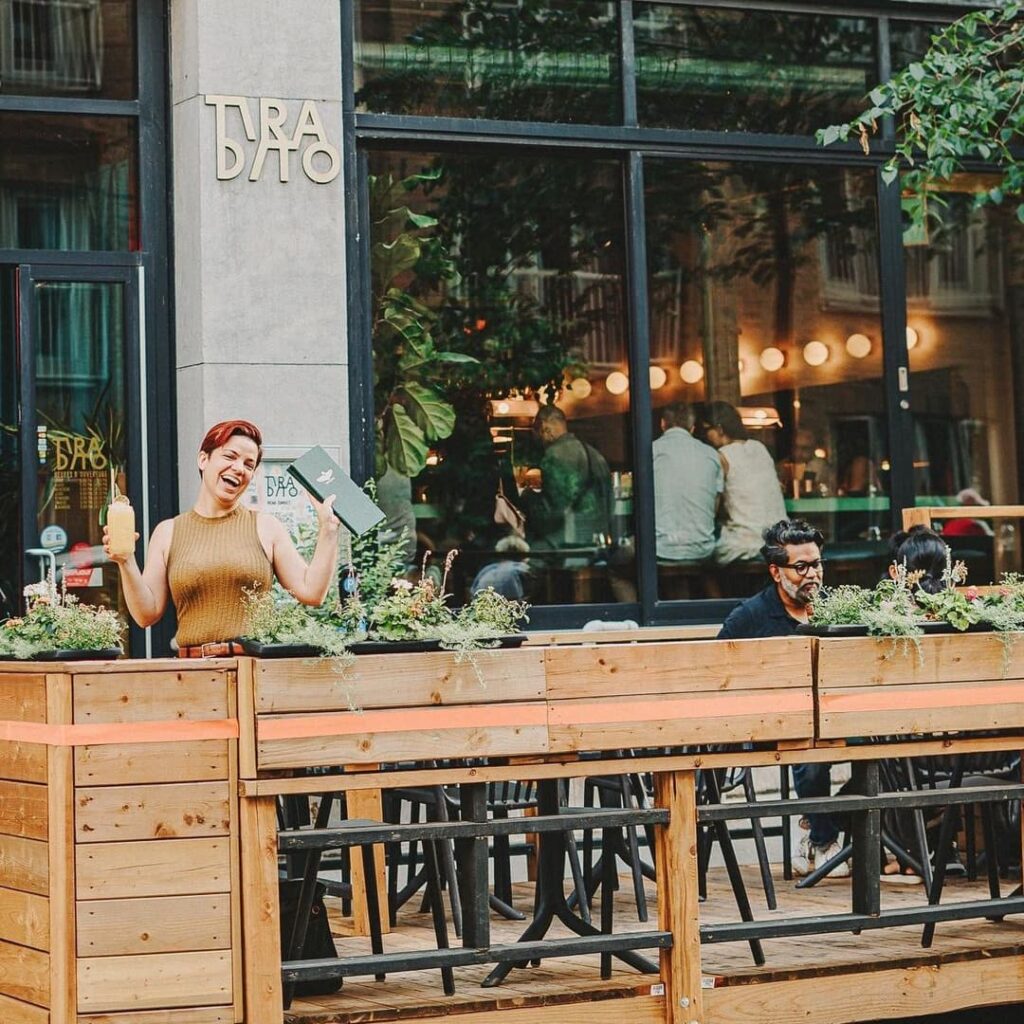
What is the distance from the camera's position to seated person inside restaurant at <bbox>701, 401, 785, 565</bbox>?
10461 mm

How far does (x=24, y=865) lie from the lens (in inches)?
221

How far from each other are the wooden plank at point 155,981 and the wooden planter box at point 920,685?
2186 mm

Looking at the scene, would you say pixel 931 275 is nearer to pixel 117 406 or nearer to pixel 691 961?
pixel 117 406

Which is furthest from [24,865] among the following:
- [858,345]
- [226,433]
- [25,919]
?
[858,345]

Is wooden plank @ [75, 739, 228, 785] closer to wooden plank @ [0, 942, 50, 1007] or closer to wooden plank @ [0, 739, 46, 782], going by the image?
wooden plank @ [0, 739, 46, 782]

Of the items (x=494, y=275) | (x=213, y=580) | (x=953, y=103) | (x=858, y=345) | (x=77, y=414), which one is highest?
(x=953, y=103)

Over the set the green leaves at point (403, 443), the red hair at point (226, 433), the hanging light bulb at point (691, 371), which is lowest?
the red hair at point (226, 433)

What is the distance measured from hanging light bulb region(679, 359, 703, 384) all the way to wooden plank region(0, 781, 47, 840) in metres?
5.46

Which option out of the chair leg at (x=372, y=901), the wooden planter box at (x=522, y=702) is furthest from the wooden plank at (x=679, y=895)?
the chair leg at (x=372, y=901)

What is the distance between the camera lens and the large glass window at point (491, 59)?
9.70 m

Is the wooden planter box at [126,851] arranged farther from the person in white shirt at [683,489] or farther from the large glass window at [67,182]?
the person in white shirt at [683,489]

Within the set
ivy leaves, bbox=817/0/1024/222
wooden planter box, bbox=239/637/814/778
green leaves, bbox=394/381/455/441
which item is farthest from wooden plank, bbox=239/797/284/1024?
ivy leaves, bbox=817/0/1024/222

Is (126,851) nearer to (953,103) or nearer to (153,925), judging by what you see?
(153,925)

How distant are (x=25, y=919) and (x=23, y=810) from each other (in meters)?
0.32
